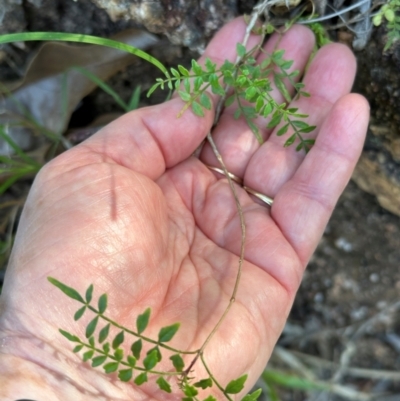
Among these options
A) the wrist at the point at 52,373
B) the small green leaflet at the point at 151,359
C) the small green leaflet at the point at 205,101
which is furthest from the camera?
the small green leaflet at the point at 205,101

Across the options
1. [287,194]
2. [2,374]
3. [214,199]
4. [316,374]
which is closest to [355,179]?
[287,194]

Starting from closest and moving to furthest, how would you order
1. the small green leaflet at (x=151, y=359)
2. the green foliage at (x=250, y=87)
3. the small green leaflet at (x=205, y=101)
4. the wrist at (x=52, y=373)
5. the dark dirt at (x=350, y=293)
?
the small green leaflet at (x=151, y=359)
the wrist at (x=52, y=373)
the green foliage at (x=250, y=87)
the small green leaflet at (x=205, y=101)
the dark dirt at (x=350, y=293)

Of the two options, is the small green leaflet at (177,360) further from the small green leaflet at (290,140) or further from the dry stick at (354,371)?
the dry stick at (354,371)

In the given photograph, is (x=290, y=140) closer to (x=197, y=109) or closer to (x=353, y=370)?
(x=197, y=109)

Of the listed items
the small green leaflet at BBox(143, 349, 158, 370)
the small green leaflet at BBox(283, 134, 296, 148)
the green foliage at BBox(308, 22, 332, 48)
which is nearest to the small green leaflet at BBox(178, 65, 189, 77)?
the small green leaflet at BBox(283, 134, 296, 148)

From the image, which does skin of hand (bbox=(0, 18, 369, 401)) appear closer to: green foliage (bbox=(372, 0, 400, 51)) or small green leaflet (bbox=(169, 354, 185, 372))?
green foliage (bbox=(372, 0, 400, 51))

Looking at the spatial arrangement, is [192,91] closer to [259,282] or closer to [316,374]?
[259,282]

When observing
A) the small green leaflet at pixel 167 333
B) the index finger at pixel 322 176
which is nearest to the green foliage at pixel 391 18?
the index finger at pixel 322 176
